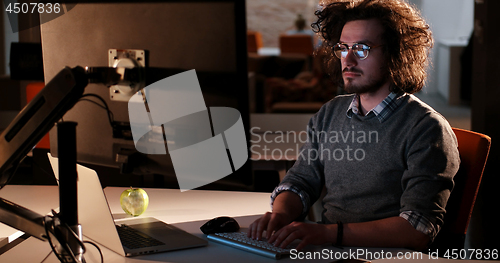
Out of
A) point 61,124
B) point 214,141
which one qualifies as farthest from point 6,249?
point 214,141

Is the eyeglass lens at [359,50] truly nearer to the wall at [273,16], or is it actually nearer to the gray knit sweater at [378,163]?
the gray knit sweater at [378,163]

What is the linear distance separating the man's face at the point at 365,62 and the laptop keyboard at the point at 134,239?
686 millimetres

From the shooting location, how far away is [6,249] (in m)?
1.25

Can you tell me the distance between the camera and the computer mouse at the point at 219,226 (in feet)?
4.17

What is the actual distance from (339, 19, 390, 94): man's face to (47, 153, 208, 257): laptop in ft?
2.06

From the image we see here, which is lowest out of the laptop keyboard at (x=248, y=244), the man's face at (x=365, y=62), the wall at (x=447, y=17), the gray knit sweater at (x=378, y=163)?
the laptop keyboard at (x=248, y=244)

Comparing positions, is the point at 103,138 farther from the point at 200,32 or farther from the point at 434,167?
the point at 434,167

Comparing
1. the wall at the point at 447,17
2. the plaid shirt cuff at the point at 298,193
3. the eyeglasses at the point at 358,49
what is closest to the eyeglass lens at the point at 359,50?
the eyeglasses at the point at 358,49

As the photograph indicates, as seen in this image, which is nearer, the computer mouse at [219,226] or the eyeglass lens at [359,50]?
the computer mouse at [219,226]

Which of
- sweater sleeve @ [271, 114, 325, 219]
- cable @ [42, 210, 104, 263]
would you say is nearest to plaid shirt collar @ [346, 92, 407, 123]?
sweater sleeve @ [271, 114, 325, 219]

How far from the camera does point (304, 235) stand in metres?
1.19

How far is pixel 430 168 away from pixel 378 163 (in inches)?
6.2

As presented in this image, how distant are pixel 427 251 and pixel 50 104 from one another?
1.00 metres

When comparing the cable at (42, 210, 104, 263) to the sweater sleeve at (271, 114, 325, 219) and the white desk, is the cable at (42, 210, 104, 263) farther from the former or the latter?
the sweater sleeve at (271, 114, 325, 219)
